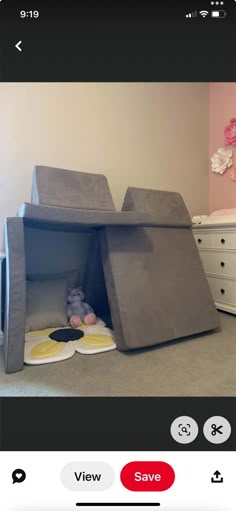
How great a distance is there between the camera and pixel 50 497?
29cm

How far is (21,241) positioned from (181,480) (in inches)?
35.0

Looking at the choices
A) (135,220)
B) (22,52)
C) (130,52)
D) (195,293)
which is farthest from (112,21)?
(195,293)

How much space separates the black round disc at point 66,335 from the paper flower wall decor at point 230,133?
75.1 inches

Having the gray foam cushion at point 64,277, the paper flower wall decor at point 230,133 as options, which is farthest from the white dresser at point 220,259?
the gray foam cushion at point 64,277

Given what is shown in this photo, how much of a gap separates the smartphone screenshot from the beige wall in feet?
0.04

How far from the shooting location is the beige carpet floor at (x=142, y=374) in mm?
747

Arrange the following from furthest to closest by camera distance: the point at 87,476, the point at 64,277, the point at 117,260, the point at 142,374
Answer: the point at 64,277 < the point at 117,260 < the point at 142,374 < the point at 87,476

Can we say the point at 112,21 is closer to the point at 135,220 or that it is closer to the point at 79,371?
the point at 135,220

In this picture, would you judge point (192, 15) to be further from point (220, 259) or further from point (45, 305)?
point (220, 259)

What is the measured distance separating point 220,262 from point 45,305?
49.0 inches

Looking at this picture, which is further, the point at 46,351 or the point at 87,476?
the point at 46,351

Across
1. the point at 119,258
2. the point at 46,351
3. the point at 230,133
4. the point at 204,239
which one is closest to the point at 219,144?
the point at 230,133

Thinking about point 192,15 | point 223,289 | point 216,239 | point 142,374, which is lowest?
point 142,374

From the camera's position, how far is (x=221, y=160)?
6.47 ft
